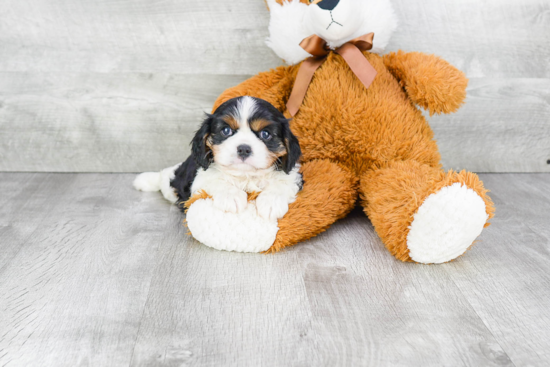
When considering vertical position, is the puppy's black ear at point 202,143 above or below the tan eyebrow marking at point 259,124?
below

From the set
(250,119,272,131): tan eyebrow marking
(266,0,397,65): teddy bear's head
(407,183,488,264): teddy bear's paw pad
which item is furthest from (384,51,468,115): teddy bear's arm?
(250,119,272,131): tan eyebrow marking

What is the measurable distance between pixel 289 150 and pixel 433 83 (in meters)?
0.70

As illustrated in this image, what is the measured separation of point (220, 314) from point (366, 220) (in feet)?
3.11

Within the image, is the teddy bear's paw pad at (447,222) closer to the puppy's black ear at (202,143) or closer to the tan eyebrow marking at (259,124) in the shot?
the tan eyebrow marking at (259,124)

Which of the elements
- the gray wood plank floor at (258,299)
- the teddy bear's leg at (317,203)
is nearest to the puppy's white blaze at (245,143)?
the teddy bear's leg at (317,203)

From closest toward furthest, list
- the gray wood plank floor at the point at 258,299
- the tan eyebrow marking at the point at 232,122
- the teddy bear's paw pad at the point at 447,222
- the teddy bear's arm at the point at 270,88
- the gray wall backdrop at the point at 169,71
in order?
the gray wood plank floor at the point at 258,299 → the teddy bear's paw pad at the point at 447,222 → the tan eyebrow marking at the point at 232,122 → the teddy bear's arm at the point at 270,88 → the gray wall backdrop at the point at 169,71

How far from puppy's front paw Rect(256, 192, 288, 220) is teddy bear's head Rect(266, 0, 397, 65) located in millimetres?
713

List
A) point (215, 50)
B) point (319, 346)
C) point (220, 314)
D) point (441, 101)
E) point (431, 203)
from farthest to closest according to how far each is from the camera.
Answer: point (215, 50)
point (441, 101)
point (431, 203)
point (220, 314)
point (319, 346)

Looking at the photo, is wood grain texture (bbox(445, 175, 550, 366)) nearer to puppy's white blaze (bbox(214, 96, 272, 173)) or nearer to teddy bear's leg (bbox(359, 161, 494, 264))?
teddy bear's leg (bbox(359, 161, 494, 264))

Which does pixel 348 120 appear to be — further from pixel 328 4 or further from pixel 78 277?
pixel 78 277

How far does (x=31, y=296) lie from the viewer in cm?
150

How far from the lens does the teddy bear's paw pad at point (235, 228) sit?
175cm

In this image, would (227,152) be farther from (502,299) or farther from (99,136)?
(99,136)

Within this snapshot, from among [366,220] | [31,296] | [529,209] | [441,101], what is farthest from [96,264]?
[529,209]
